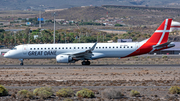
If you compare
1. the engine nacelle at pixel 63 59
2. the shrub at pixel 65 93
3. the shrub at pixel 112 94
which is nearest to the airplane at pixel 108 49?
the engine nacelle at pixel 63 59

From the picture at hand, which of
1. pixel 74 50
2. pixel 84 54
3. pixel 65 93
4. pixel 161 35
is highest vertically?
pixel 161 35

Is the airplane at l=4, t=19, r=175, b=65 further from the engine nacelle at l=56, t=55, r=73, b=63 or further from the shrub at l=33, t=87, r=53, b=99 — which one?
the shrub at l=33, t=87, r=53, b=99

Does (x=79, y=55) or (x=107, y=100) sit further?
Result: (x=79, y=55)

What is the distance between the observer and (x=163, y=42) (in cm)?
4175

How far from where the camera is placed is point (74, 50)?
4225 centimetres

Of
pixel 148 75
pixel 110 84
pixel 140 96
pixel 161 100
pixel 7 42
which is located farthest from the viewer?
pixel 7 42

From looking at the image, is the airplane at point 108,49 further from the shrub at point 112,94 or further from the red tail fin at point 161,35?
the shrub at point 112,94

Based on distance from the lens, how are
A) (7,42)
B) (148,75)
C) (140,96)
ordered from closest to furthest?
(140,96)
(148,75)
(7,42)

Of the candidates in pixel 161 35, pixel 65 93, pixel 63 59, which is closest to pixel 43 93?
pixel 65 93

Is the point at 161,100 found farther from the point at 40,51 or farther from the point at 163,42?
the point at 40,51

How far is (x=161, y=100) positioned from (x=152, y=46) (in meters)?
23.7

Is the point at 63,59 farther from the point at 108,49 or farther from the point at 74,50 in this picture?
the point at 108,49

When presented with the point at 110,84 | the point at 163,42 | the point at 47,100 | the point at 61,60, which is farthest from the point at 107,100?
the point at 163,42

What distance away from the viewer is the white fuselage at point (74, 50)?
41.8 m
